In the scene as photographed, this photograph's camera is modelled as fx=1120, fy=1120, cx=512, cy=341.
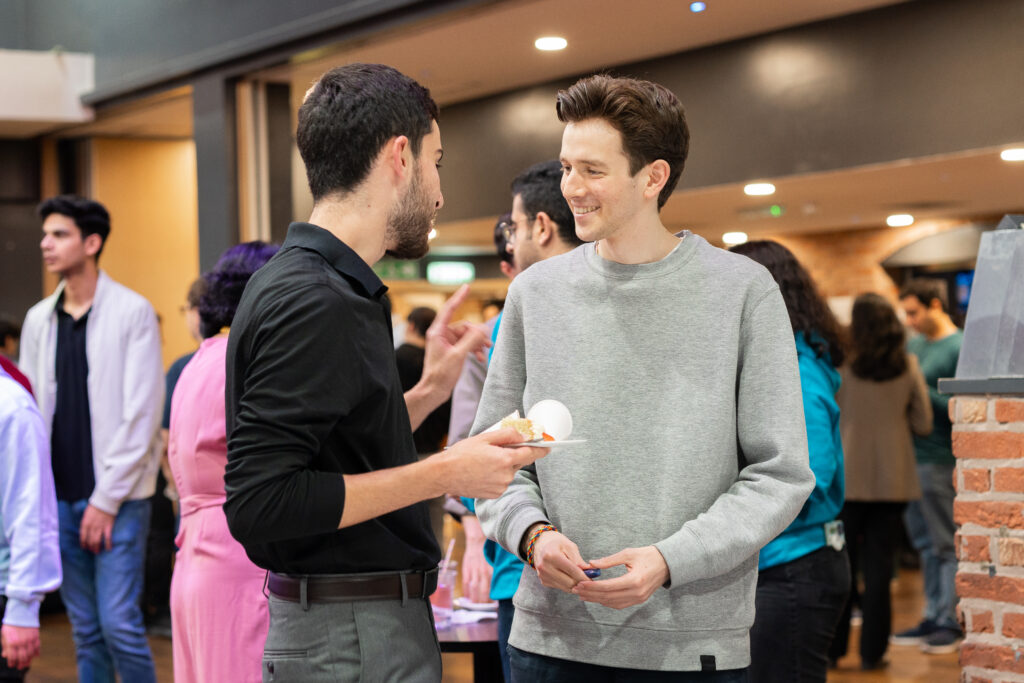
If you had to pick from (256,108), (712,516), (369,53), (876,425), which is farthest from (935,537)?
(712,516)

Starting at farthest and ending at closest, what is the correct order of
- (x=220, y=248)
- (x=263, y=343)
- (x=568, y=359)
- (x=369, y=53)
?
(x=220, y=248) → (x=369, y=53) → (x=568, y=359) → (x=263, y=343)

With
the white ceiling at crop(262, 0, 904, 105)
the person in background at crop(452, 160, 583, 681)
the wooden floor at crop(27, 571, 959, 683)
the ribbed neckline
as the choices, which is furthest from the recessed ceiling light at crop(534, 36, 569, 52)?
the ribbed neckline

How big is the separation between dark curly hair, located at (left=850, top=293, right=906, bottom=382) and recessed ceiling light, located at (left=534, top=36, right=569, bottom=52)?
6.50 feet

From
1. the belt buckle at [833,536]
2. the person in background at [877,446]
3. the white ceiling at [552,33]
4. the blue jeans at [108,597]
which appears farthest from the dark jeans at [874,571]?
the blue jeans at [108,597]

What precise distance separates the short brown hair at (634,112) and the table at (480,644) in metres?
1.24

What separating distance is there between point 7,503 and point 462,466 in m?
1.68

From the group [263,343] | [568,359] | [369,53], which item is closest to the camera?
[263,343]

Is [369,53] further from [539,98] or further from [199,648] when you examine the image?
[199,648]

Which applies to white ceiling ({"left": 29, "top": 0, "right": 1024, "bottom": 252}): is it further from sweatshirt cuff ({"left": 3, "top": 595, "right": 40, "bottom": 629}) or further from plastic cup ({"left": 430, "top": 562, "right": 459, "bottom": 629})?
sweatshirt cuff ({"left": 3, "top": 595, "right": 40, "bottom": 629})

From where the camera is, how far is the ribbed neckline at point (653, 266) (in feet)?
6.09

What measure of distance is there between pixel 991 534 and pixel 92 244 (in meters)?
3.35

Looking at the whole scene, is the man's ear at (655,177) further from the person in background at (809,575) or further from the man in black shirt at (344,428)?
the person in background at (809,575)

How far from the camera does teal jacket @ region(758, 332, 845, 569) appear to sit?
2.80 meters

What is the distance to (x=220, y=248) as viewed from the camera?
6.33 metres
